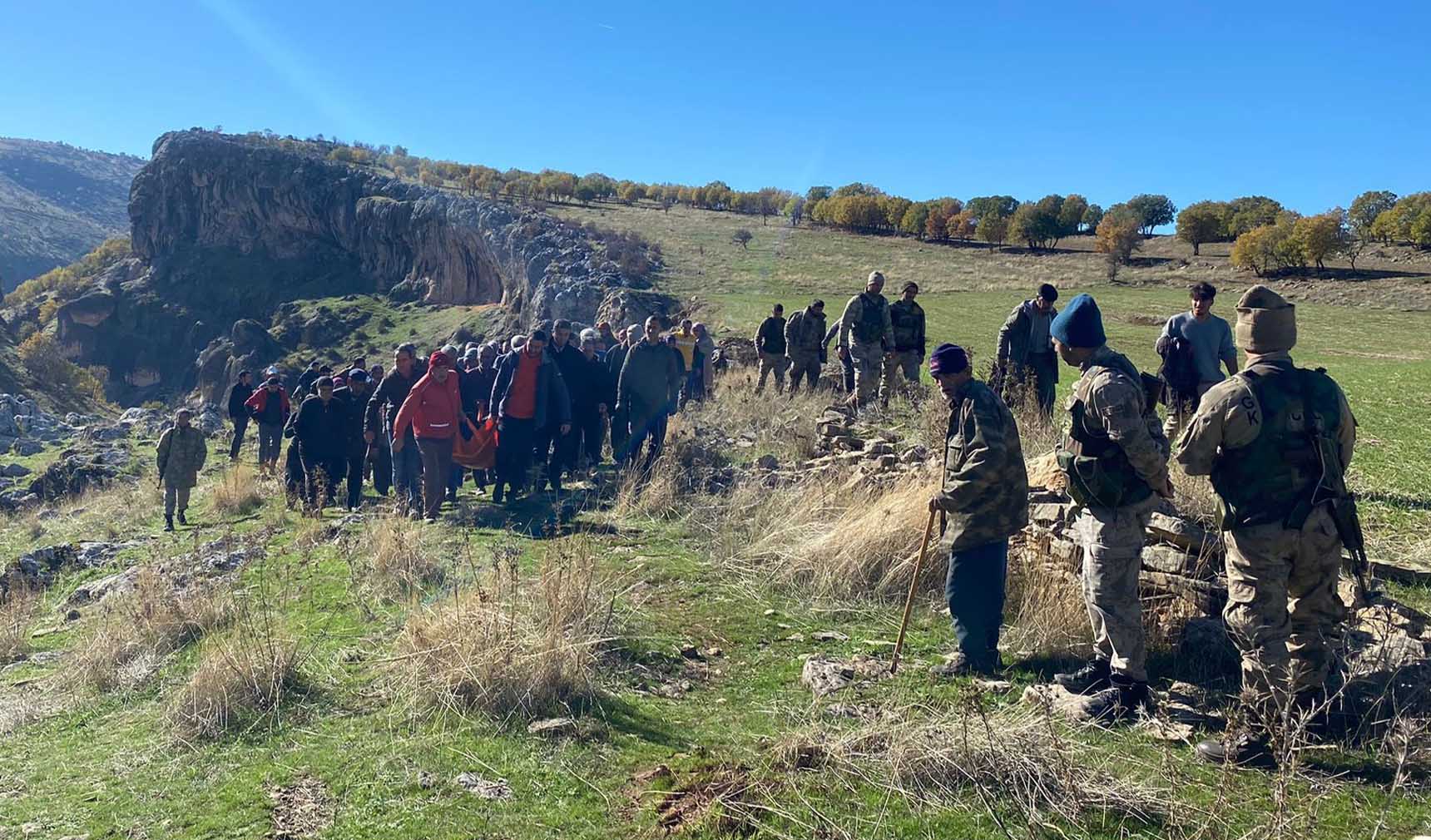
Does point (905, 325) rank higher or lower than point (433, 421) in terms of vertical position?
higher

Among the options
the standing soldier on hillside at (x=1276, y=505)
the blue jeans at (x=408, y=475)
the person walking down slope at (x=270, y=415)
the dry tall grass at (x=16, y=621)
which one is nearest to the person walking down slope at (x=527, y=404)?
the blue jeans at (x=408, y=475)

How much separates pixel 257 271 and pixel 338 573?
67.0 meters

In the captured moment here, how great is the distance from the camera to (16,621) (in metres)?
7.29

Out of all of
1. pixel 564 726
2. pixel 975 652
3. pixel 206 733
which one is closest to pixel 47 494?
pixel 206 733

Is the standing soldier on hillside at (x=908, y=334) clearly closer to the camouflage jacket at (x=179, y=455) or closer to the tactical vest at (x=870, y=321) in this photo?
the tactical vest at (x=870, y=321)

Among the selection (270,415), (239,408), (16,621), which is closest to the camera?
(16,621)

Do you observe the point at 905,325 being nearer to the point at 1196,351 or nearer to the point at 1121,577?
the point at 1196,351

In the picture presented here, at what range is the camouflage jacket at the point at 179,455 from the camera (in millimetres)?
11406

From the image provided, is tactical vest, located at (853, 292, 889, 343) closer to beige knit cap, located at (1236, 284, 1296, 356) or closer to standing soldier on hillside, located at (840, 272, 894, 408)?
standing soldier on hillside, located at (840, 272, 894, 408)

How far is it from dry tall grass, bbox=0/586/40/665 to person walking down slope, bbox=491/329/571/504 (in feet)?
14.0

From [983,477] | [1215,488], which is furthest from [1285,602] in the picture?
[983,477]

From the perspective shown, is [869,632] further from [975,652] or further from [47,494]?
[47,494]

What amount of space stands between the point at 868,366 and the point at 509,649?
7.83 m

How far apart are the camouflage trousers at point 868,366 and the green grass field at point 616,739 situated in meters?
3.99
